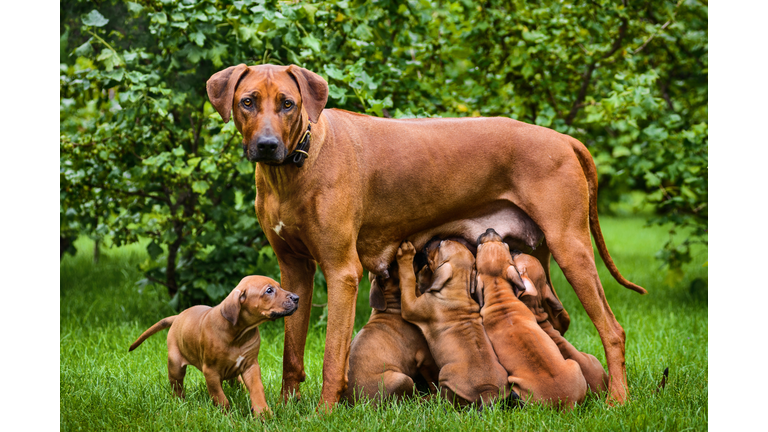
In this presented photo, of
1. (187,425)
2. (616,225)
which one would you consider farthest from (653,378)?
(616,225)

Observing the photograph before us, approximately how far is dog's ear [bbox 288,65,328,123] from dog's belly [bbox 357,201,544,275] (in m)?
0.89

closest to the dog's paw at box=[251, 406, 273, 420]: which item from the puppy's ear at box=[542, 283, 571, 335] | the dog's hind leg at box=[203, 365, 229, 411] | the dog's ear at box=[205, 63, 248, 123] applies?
the dog's hind leg at box=[203, 365, 229, 411]

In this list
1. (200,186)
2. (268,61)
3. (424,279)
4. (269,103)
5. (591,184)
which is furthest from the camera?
(200,186)

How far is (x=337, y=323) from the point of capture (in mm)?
3652

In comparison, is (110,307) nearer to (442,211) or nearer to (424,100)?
(424,100)

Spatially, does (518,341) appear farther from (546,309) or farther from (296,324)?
(296,324)

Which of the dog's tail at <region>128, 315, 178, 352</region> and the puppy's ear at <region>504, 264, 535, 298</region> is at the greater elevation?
the puppy's ear at <region>504, 264, 535, 298</region>

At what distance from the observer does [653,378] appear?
4.46 m

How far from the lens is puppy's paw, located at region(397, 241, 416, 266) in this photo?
161 inches

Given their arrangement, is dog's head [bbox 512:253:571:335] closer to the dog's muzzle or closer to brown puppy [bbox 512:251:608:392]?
brown puppy [bbox 512:251:608:392]

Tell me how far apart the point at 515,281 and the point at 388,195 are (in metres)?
0.89

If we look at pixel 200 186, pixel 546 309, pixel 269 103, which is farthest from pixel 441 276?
pixel 200 186

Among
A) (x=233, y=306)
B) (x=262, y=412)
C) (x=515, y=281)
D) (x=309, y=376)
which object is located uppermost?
(x=515, y=281)

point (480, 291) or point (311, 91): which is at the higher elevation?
point (311, 91)
